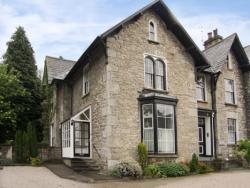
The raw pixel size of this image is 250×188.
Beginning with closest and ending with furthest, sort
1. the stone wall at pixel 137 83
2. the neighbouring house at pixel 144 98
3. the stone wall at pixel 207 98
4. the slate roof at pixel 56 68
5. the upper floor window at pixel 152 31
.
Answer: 1. the stone wall at pixel 137 83
2. the neighbouring house at pixel 144 98
3. the upper floor window at pixel 152 31
4. the stone wall at pixel 207 98
5. the slate roof at pixel 56 68

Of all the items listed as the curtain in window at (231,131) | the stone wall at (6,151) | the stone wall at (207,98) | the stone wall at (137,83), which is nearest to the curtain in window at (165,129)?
the stone wall at (137,83)

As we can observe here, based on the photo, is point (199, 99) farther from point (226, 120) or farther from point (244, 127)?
point (244, 127)

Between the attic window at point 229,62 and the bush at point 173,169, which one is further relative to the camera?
the attic window at point 229,62

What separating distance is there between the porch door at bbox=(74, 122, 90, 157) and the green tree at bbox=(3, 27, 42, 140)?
9.77 metres

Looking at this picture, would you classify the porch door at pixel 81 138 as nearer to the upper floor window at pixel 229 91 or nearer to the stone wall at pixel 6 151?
the stone wall at pixel 6 151

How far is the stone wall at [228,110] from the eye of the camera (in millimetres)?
24173

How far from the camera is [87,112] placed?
67.2 feet

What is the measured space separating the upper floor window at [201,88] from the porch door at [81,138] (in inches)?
314

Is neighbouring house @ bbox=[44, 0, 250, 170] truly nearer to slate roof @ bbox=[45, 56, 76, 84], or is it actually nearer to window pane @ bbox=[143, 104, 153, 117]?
window pane @ bbox=[143, 104, 153, 117]

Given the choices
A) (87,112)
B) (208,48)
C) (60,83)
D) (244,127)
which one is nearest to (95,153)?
(87,112)

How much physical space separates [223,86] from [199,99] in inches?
97.5

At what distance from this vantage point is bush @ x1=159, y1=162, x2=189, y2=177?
57.4 feet

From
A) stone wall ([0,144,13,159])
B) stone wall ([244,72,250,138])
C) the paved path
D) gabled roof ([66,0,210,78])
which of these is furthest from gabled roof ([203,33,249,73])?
stone wall ([0,144,13,159])

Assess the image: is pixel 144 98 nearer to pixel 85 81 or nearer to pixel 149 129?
pixel 149 129
